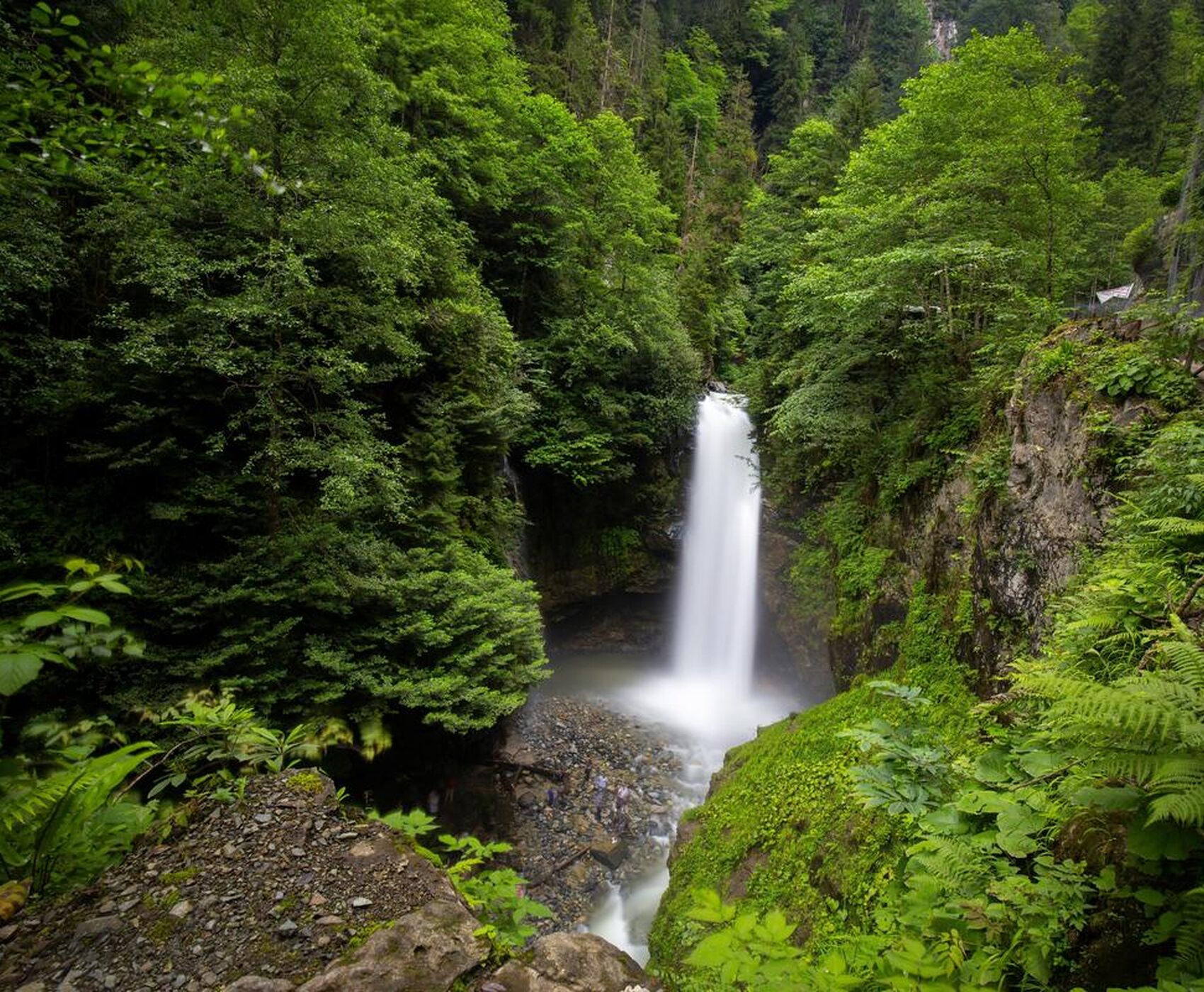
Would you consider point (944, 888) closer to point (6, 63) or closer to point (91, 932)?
point (91, 932)

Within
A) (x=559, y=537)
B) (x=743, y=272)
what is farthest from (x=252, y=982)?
(x=743, y=272)

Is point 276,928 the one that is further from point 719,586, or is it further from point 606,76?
point 606,76

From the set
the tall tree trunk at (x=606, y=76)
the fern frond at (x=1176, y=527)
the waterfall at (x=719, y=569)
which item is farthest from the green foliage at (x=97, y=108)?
the tall tree trunk at (x=606, y=76)

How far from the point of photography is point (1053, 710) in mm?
1630

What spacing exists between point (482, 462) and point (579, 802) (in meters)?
6.41

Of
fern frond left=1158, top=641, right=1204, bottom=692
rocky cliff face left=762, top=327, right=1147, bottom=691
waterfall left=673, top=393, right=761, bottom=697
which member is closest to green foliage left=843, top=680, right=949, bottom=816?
fern frond left=1158, top=641, right=1204, bottom=692

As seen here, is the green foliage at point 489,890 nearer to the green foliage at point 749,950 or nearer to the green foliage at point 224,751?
the green foliage at point 224,751

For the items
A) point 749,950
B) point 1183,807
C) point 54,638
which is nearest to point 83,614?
point 54,638

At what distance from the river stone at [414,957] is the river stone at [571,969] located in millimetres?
153

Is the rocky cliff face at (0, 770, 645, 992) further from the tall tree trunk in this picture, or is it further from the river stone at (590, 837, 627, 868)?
the tall tree trunk

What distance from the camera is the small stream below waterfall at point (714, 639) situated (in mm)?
13859

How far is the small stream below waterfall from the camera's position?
1386 cm

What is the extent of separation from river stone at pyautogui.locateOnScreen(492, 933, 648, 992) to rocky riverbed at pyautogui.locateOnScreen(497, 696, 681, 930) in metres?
6.48

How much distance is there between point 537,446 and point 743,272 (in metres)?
13.7
